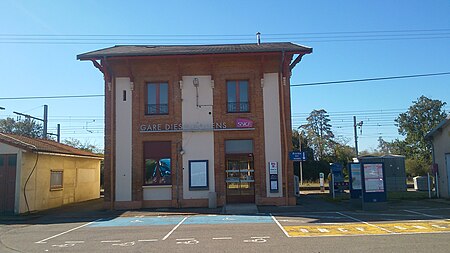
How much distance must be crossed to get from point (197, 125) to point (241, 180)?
3490mm

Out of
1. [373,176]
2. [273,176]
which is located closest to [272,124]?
[273,176]

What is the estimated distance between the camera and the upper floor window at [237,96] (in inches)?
824

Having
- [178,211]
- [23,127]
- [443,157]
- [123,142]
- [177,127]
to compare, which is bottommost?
[178,211]

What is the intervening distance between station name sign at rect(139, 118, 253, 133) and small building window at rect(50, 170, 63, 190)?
5571 mm

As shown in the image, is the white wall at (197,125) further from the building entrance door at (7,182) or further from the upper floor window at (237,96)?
the building entrance door at (7,182)

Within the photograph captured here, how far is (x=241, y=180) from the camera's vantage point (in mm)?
20656

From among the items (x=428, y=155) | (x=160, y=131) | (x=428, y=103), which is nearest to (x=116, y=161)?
(x=160, y=131)

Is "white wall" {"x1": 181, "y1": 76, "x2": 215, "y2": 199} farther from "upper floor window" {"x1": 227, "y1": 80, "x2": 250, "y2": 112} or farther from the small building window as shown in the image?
the small building window

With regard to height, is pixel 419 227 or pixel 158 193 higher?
pixel 158 193

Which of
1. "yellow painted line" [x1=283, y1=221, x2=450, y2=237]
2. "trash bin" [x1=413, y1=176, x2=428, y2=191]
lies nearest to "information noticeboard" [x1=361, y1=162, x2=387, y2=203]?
"yellow painted line" [x1=283, y1=221, x2=450, y2=237]

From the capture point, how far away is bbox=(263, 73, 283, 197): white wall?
20.2m

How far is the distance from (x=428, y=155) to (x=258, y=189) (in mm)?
45463

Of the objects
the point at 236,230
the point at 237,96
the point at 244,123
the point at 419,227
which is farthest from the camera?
the point at 237,96

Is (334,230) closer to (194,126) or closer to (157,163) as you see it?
(194,126)
